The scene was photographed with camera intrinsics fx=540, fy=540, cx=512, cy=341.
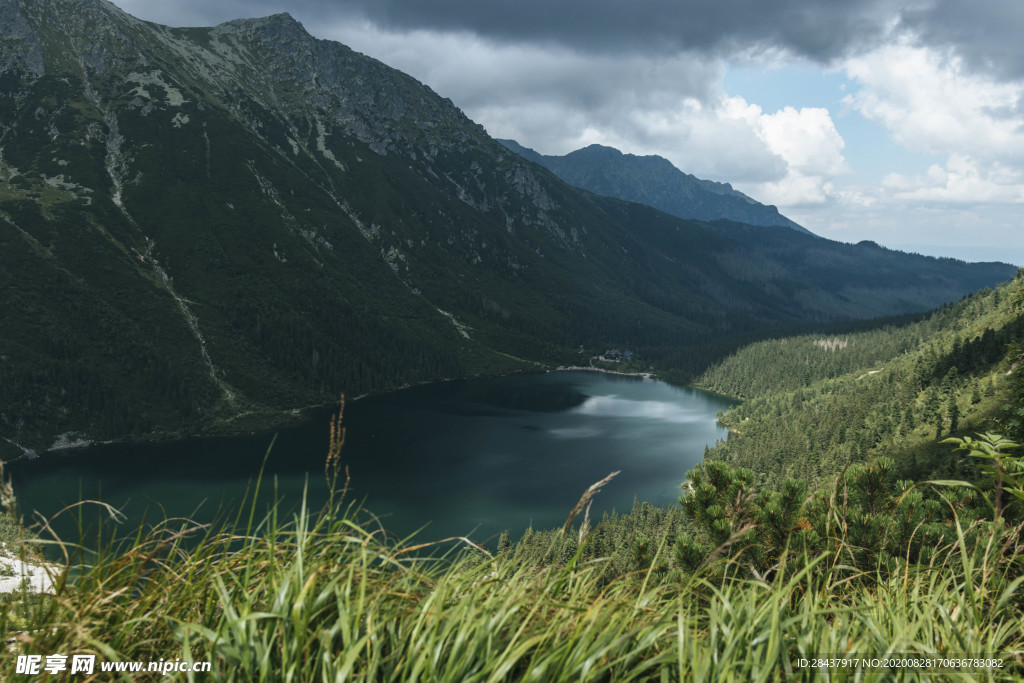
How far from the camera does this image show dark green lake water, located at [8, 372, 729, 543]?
316 ft

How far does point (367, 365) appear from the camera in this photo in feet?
655

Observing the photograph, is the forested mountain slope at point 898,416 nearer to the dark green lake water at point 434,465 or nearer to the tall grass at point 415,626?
the dark green lake water at point 434,465

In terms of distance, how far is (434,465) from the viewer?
11981 centimetres

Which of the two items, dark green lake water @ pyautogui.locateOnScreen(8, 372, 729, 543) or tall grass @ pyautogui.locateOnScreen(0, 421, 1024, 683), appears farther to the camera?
dark green lake water @ pyautogui.locateOnScreen(8, 372, 729, 543)

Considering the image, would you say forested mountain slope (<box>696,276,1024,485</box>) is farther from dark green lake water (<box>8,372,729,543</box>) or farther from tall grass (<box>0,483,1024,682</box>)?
tall grass (<box>0,483,1024,682</box>)

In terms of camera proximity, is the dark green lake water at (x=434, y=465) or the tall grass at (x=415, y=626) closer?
the tall grass at (x=415, y=626)

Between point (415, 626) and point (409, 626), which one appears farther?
point (409, 626)

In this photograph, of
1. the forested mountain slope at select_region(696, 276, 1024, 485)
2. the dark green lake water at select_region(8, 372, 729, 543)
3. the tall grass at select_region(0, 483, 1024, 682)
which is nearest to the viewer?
the tall grass at select_region(0, 483, 1024, 682)

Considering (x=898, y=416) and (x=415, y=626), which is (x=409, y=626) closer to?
(x=415, y=626)

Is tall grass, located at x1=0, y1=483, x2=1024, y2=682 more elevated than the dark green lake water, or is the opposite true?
tall grass, located at x1=0, y1=483, x2=1024, y2=682

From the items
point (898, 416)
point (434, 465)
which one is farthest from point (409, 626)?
point (898, 416)

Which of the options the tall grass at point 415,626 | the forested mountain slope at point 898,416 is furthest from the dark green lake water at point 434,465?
the tall grass at point 415,626

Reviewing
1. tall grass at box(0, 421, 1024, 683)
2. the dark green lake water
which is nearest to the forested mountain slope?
the dark green lake water

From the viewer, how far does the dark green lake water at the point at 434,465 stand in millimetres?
96312
